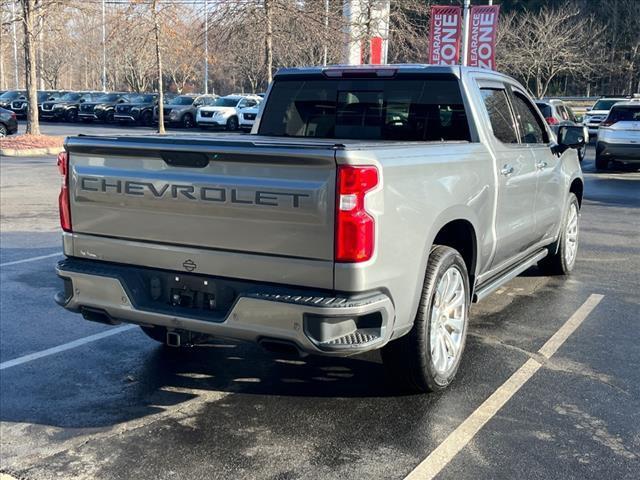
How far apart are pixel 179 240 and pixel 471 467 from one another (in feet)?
6.32

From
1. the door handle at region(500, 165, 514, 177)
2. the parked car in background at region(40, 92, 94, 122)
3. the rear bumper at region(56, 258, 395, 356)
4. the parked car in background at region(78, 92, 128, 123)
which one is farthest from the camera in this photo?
the parked car in background at region(40, 92, 94, 122)

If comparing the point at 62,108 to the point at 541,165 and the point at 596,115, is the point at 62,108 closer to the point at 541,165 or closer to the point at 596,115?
the point at 596,115

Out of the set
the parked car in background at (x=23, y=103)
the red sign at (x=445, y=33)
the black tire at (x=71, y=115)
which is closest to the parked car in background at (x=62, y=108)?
the black tire at (x=71, y=115)

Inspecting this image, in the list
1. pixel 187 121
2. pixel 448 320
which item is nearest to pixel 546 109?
pixel 448 320

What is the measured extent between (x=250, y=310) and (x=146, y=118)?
3612cm

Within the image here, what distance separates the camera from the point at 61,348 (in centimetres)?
548

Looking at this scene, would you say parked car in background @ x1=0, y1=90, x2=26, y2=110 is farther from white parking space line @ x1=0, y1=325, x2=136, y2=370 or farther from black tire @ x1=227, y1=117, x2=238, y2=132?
white parking space line @ x1=0, y1=325, x2=136, y2=370

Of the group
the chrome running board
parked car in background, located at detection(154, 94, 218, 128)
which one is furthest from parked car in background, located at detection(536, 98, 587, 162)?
parked car in background, located at detection(154, 94, 218, 128)

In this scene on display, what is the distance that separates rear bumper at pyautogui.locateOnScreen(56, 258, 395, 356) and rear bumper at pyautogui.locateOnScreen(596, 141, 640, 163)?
624 inches

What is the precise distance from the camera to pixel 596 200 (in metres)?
13.7

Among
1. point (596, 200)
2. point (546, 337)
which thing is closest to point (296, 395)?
point (546, 337)

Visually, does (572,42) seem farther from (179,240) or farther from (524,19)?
(179,240)

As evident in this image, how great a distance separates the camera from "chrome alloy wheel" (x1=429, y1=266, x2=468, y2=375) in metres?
4.45

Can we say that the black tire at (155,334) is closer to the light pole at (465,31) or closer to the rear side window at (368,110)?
the rear side window at (368,110)
